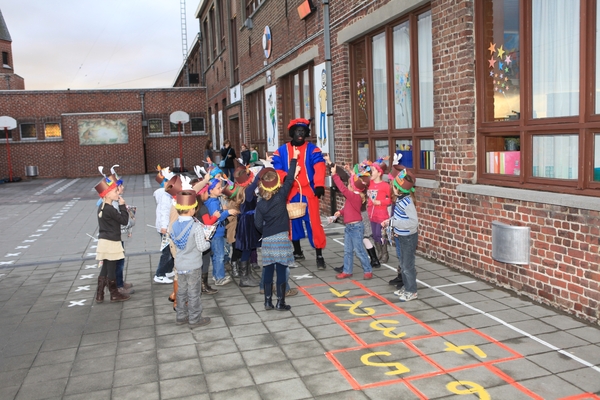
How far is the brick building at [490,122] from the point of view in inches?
225

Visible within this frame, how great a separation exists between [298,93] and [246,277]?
8391 mm

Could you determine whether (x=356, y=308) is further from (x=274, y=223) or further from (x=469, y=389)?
(x=469, y=389)

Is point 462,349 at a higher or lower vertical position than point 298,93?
lower

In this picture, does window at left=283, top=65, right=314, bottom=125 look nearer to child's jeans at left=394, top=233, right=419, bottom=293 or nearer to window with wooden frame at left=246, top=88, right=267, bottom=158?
window with wooden frame at left=246, top=88, right=267, bottom=158

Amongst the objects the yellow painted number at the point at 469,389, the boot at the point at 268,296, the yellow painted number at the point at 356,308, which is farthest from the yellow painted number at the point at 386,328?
the boot at the point at 268,296

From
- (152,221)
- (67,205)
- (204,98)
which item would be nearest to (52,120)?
(204,98)

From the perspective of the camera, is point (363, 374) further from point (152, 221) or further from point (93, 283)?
point (152, 221)

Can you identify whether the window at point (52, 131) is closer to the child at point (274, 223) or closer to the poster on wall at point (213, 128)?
the poster on wall at point (213, 128)

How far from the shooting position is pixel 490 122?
7.15 metres

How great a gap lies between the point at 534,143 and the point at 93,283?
6227mm

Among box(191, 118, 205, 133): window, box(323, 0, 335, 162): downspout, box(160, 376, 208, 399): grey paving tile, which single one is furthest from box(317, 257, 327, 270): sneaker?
box(191, 118, 205, 133): window

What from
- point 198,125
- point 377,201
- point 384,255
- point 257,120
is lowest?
point 384,255

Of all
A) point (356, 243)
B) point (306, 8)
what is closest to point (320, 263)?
point (356, 243)

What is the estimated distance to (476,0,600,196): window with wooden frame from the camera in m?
5.67
